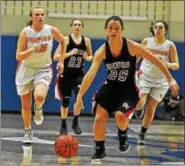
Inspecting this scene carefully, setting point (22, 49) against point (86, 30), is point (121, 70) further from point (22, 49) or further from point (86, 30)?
point (86, 30)

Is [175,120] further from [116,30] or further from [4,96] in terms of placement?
[116,30]

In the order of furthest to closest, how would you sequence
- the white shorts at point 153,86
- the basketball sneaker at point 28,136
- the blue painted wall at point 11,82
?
1. the blue painted wall at point 11,82
2. the white shorts at point 153,86
3. the basketball sneaker at point 28,136

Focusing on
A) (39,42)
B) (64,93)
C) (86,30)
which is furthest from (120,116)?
(86,30)

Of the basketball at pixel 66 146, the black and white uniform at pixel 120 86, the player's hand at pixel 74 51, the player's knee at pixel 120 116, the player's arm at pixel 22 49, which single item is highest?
the player's arm at pixel 22 49

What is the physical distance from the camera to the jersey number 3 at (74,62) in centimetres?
814

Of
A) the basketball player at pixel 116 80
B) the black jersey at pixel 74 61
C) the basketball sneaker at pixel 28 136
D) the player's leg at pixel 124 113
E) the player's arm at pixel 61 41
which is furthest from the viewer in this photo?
the black jersey at pixel 74 61

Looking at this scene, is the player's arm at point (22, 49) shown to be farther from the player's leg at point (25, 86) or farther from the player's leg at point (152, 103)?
the player's leg at point (152, 103)

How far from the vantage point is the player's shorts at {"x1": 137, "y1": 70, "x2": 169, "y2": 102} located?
817 centimetres

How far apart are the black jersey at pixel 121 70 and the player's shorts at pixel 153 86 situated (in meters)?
1.83

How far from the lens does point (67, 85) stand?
841cm

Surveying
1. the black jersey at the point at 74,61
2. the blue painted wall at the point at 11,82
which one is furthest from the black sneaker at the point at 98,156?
the blue painted wall at the point at 11,82

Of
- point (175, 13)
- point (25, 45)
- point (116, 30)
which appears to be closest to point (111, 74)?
point (116, 30)

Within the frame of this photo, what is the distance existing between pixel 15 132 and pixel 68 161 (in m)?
3.45

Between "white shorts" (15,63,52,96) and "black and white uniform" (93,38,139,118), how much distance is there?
1147 mm
